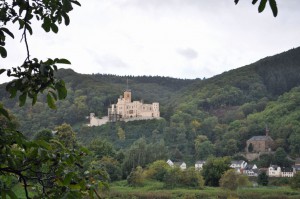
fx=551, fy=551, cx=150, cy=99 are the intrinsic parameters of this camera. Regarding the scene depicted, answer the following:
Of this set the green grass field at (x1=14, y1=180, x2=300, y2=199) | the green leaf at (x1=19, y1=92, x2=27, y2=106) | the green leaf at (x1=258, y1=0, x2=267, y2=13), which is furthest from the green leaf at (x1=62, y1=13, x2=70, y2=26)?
the green grass field at (x1=14, y1=180, x2=300, y2=199)

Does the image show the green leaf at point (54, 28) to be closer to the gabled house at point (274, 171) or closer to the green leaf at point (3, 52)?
the green leaf at point (3, 52)

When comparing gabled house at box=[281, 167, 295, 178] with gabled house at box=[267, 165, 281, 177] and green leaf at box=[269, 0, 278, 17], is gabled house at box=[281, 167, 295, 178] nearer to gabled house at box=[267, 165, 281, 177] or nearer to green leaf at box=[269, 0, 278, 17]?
gabled house at box=[267, 165, 281, 177]

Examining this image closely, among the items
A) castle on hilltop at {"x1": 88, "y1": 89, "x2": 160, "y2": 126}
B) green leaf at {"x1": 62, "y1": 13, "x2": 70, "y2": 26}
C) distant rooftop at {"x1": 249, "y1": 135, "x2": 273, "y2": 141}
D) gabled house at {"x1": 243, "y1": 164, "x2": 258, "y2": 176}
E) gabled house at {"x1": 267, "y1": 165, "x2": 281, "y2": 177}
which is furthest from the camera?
castle on hilltop at {"x1": 88, "y1": 89, "x2": 160, "y2": 126}

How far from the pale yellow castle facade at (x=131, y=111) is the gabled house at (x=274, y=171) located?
28.1 metres

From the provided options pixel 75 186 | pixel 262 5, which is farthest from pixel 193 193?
pixel 262 5

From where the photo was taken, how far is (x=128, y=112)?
86.3 metres

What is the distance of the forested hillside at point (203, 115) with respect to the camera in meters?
77.1

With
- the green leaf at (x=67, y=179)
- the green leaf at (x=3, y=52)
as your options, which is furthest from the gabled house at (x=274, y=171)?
the green leaf at (x=3, y=52)

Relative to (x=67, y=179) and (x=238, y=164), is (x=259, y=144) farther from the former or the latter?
(x=67, y=179)

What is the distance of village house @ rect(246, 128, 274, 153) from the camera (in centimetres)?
7744

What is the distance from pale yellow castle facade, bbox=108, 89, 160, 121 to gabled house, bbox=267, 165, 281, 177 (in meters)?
28.1

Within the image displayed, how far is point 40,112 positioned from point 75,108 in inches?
239

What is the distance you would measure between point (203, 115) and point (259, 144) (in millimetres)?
25020

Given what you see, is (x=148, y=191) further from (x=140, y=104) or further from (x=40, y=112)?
(x=40, y=112)
